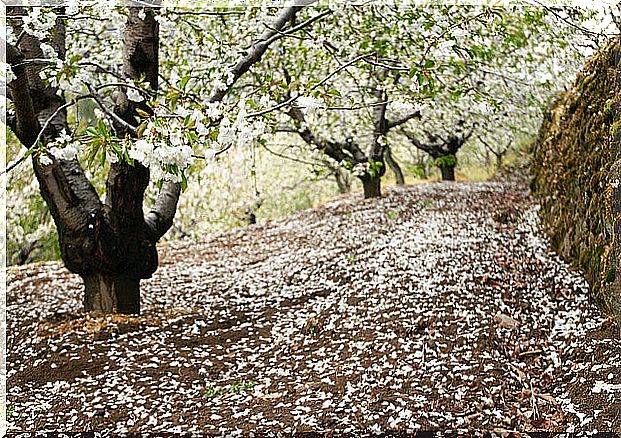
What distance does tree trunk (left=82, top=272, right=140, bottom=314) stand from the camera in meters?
5.84

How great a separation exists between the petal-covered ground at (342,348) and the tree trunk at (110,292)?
167 millimetres

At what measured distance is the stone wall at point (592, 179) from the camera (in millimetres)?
4867

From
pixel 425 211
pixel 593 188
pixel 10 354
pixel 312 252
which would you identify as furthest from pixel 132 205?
pixel 425 211

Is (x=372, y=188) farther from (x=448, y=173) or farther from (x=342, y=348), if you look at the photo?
(x=342, y=348)

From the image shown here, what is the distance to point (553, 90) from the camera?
10195 millimetres

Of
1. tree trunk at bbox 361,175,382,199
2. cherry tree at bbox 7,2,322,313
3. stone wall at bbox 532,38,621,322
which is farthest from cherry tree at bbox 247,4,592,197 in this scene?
cherry tree at bbox 7,2,322,313

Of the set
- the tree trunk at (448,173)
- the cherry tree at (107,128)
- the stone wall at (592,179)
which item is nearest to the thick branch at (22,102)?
the cherry tree at (107,128)

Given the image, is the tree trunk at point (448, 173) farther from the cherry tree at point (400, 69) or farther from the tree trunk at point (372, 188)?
the tree trunk at point (372, 188)

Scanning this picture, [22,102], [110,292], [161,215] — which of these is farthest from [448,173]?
[22,102]

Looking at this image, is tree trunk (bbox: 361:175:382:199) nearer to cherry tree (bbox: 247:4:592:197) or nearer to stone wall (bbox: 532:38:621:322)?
cherry tree (bbox: 247:4:592:197)

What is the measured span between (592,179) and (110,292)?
424 cm

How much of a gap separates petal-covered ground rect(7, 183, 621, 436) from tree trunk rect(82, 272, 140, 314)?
0.55 feet

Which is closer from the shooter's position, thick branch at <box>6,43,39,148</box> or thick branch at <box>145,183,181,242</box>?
thick branch at <box>6,43,39,148</box>

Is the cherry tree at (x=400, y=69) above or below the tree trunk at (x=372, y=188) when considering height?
above
